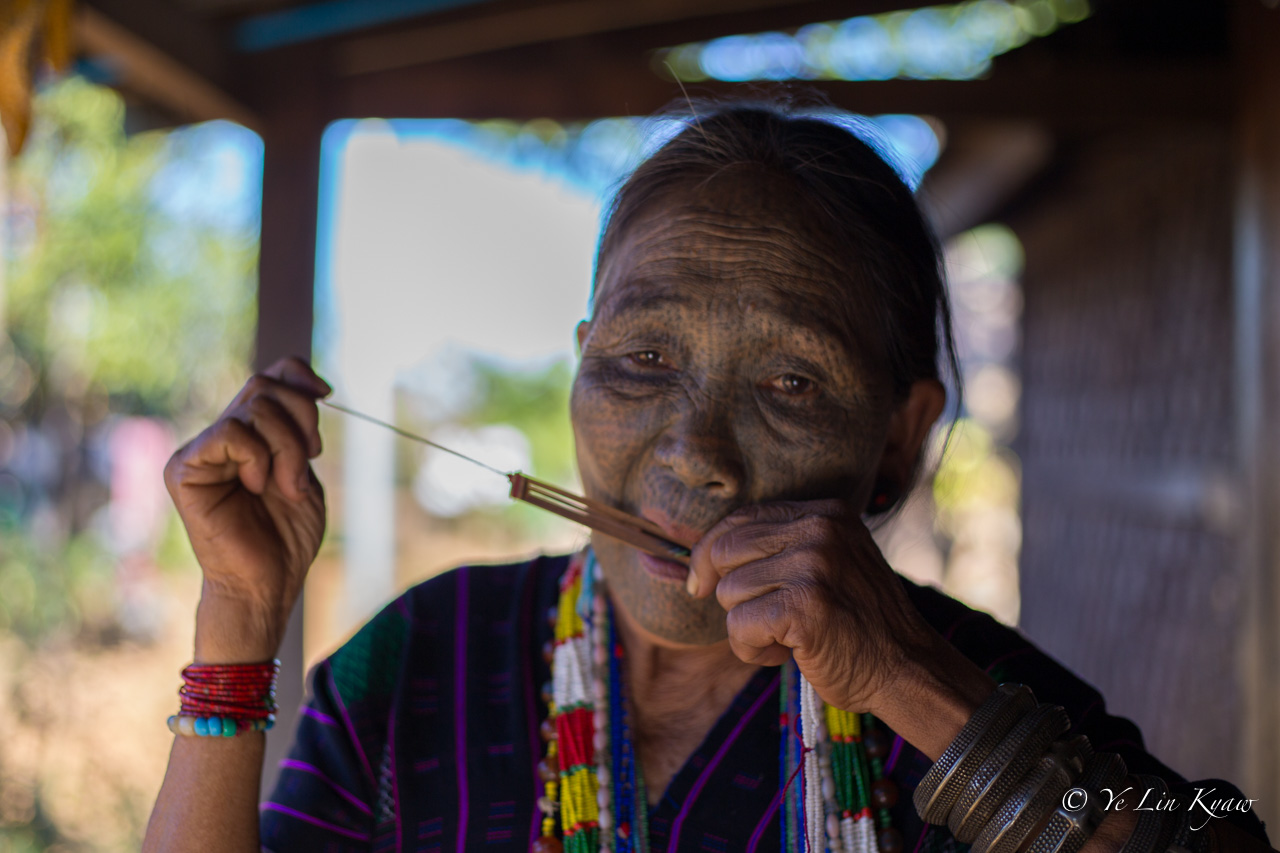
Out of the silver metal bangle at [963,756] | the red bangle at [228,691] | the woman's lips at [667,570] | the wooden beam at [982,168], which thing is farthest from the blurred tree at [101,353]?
the silver metal bangle at [963,756]

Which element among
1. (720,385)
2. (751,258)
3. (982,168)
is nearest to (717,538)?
(720,385)

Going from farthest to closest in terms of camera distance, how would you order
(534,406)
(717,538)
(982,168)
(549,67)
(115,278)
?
(534,406) < (115,278) < (982,168) < (549,67) < (717,538)

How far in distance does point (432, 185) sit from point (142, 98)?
7852 millimetres

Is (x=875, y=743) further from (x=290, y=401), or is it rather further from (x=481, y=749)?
(x=290, y=401)

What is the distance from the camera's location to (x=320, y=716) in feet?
5.43

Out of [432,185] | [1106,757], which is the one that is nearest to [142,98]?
[1106,757]

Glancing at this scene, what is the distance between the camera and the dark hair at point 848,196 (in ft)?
5.36

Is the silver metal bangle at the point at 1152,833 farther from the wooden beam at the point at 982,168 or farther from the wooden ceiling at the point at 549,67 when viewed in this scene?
the wooden beam at the point at 982,168

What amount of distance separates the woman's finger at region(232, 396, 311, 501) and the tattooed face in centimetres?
47

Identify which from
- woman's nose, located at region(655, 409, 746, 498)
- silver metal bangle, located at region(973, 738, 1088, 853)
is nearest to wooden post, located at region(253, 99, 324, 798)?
woman's nose, located at region(655, 409, 746, 498)

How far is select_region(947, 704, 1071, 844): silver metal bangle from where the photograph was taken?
1.22 m

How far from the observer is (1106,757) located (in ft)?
4.21

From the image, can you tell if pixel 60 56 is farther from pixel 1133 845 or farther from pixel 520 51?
pixel 1133 845

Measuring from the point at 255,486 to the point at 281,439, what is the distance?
0.29 feet
